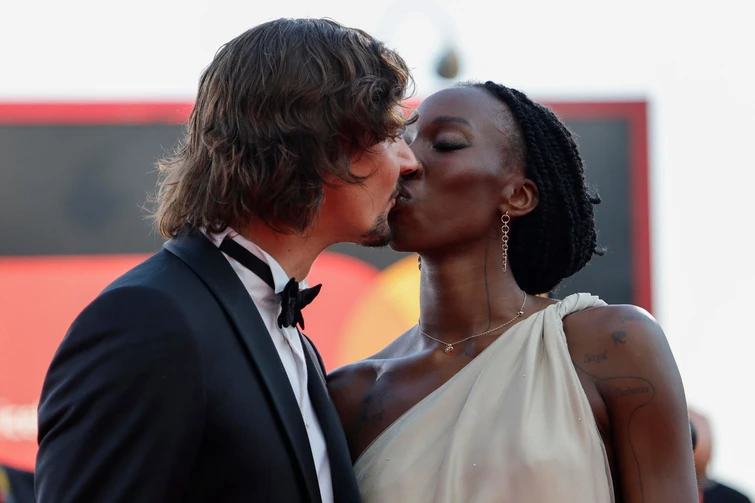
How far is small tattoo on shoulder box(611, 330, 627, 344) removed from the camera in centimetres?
286

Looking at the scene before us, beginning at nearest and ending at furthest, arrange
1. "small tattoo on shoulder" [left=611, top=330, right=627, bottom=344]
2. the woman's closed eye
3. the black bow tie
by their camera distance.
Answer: the black bow tie
"small tattoo on shoulder" [left=611, top=330, right=627, bottom=344]
the woman's closed eye

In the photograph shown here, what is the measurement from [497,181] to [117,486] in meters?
1.57

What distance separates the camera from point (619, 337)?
288 cm

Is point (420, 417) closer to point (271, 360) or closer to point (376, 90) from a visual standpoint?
point (271, 360)

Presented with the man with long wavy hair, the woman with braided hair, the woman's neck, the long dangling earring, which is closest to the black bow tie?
the man with long wavy hair

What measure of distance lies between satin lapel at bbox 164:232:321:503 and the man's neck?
138 millimetres

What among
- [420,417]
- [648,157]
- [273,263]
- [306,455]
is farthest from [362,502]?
[648,157]

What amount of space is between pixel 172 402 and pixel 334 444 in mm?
614

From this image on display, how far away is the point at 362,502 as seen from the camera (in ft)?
9.64

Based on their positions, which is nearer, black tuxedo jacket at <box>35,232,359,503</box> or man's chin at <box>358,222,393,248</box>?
black tuxedo jacket at <box>35,232,359,503</box>

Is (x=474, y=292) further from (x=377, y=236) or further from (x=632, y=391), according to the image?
(x=632, y=391)

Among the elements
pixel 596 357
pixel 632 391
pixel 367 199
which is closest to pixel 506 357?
pixel 596 357

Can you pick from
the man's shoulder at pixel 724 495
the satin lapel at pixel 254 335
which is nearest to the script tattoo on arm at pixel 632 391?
the satin lapel at pixel 254 335

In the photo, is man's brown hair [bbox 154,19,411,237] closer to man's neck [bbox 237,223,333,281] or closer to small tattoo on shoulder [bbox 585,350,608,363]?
man's neck [bbox 237,223,333,281]
